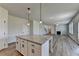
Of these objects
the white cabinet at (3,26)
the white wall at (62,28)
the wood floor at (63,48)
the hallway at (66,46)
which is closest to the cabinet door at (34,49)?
the wood floor at (63,48)

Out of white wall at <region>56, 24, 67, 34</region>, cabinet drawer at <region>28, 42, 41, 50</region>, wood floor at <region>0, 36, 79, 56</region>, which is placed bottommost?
wood floor at <region>0, 36, 79, 56</region>

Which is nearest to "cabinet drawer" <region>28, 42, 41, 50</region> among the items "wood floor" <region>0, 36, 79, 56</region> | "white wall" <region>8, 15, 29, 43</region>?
"wood floor" <region>0, 36, 79, 56</region>

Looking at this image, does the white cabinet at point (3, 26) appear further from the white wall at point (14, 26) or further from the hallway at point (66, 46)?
the hallway at point (66, 46)

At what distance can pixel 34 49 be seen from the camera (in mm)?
2543

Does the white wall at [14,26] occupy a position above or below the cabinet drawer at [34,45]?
above

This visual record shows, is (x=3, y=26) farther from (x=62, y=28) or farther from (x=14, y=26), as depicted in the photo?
(x=62, y=28)

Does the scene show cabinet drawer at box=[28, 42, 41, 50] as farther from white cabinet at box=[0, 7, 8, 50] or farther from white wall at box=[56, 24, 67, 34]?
white cabinet at box=[0, 7, 8, 50]

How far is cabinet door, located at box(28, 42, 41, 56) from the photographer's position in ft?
7.93

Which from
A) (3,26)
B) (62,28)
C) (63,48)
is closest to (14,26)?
(3,26)

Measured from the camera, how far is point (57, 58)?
2.55 metres

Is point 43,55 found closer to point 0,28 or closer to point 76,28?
point 76,28

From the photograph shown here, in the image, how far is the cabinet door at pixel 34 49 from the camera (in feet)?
7.93

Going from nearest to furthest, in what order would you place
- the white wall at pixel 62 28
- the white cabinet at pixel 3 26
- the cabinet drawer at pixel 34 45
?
1. the cabinet drawer at pixel 34 45
2. the white wall at pixel 62 28
3. the white cabinet at pixel 3 26

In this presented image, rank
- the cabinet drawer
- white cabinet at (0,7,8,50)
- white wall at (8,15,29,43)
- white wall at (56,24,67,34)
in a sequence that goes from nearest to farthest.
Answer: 1. the cabinet drawer
2. white wall at (56,24,67,34)
3. white cabinet at (0,7,8,50)
4. white wall at (8,15,29,43)
